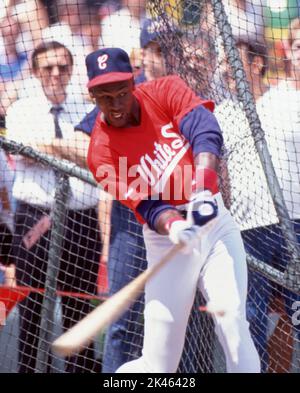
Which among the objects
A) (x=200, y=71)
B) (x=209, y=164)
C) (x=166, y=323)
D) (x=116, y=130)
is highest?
(x=200, y=71)

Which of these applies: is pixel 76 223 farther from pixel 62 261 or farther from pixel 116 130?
pixel 116 130

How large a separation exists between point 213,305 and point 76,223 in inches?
67.4

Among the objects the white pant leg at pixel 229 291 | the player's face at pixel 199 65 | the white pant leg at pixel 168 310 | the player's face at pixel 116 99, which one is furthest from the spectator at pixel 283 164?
the player's face at pixel 116 99

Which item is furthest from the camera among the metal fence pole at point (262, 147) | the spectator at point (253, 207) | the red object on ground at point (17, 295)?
the red object on ground at point (17, 295)

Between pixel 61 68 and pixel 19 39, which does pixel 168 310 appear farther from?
pixel 19 39

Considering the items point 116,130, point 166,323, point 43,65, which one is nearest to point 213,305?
point 166,323

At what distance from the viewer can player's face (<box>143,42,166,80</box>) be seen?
5.64 metres

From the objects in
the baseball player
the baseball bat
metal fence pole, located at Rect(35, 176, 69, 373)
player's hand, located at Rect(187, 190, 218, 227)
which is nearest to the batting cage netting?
metal fence pole, located at Rect(35, 176, 69, 373)

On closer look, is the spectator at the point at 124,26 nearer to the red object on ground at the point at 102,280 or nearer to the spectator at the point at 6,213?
the spectator at the point at 6,213

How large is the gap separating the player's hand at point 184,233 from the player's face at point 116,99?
0.60 m

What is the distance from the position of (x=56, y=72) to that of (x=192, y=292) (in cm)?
220

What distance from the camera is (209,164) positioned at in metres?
3.98

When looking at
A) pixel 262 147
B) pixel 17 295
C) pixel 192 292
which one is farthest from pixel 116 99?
pixel 17 295

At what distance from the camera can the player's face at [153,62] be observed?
5.64 metres
